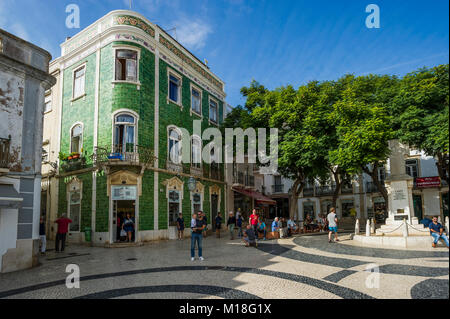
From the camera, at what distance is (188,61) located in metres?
21.7

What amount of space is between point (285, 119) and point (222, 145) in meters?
7.15

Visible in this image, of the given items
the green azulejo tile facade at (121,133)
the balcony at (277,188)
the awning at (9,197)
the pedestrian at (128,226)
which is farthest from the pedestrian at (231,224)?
the balcony at (277,188)

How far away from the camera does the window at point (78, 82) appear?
18.8 meters

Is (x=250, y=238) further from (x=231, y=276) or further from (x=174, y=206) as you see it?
(x=174, y=206)

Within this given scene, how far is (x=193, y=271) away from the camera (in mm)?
8312

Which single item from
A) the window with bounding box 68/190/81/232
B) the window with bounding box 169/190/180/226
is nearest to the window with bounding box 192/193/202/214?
the window with bounding box 169/190/180/226

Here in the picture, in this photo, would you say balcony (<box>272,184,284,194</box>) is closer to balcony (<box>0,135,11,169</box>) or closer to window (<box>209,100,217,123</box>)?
window (<box>209,100,217,123</box>)

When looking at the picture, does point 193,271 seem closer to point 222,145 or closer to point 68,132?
point 68,132

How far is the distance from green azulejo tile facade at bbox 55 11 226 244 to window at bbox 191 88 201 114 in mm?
1605

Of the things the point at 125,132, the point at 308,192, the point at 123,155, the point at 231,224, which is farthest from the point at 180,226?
the point at 308,192

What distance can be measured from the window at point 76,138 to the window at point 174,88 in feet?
20.1

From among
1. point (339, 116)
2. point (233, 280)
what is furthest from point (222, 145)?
point (233, 280)

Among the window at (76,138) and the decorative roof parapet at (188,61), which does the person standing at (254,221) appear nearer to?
the window at (76,138)

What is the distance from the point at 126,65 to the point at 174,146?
228 inches
